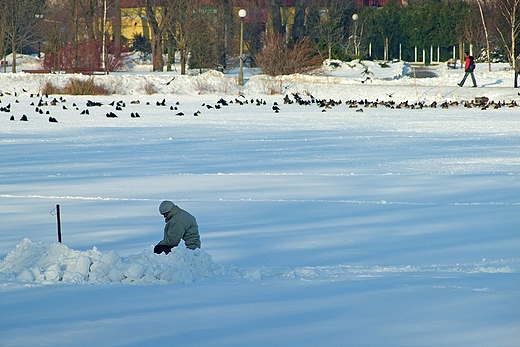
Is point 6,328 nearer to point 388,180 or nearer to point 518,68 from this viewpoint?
point 388,180

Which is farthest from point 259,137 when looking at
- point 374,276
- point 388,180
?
point 374,276

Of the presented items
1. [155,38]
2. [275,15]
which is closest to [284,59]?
[275,15]

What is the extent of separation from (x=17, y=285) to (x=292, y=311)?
239 centimetres

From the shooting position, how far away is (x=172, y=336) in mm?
5734

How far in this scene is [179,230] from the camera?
7809mm

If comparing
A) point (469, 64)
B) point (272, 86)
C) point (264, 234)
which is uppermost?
point (469, 64)

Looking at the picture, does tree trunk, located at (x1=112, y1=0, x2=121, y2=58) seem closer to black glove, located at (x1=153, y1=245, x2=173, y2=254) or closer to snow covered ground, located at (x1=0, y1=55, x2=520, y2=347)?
snow covered ground, located at (x1=0, y1=55, x2=520, y2=347)

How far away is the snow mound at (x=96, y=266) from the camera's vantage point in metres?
→ 7.14

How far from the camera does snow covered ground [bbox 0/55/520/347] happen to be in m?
6.02

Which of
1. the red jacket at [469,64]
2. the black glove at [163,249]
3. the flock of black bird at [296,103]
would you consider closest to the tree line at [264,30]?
the red jacket at [469,64]

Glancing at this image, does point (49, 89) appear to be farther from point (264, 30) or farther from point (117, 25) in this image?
point (264, 30)

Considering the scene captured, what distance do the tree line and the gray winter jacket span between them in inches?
1343

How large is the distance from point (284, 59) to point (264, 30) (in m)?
16.5

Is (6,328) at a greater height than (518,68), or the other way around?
(518,68)
